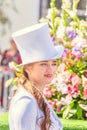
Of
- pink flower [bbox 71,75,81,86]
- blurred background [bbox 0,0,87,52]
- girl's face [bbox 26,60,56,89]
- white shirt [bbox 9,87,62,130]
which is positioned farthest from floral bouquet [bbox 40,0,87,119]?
blurred background [bbox 0,0,87,52]

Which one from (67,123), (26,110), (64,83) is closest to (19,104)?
(26,110)

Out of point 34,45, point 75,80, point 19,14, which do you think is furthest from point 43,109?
point 19,14

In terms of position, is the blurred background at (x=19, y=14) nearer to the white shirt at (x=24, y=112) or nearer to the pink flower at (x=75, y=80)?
the pink flower at (x=75, y=80)

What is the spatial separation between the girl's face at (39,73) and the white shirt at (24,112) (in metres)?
0.10

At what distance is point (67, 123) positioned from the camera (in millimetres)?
5258

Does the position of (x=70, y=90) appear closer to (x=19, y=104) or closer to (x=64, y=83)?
(x=64, y=83)

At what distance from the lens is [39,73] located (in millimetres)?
3252

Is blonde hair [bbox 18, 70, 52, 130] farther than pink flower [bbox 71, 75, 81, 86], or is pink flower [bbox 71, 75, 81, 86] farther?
pink flower [bbox 71, 75, 81, 86]

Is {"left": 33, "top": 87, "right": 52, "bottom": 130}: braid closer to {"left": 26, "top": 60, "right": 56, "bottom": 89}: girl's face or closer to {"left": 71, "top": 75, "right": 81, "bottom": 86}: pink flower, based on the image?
{"left": 26, "top": 60, "right": 56, "bottom": 89}: girl's face

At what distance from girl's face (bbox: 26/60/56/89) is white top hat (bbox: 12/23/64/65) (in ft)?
0.12

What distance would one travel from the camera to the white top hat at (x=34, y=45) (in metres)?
3.22

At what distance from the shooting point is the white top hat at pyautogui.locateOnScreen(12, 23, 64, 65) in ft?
10.6

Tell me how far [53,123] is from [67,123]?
198 cm

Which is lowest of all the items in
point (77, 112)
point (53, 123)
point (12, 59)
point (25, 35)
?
point (12, 59)
